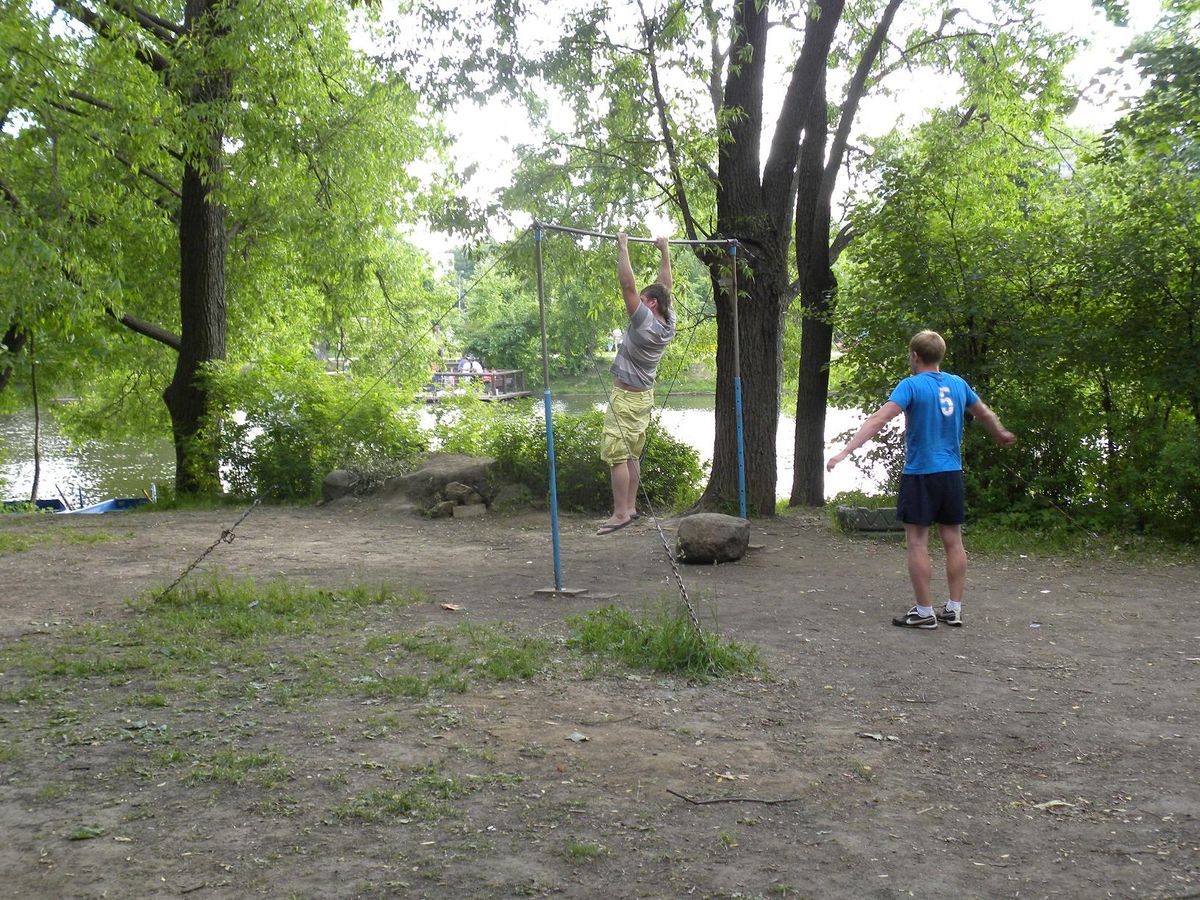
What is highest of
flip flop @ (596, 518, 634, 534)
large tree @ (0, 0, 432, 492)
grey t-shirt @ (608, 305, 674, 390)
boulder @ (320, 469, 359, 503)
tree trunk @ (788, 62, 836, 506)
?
large tree @ (0, 0, 432, 492)

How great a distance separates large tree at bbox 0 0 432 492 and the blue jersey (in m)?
7.38

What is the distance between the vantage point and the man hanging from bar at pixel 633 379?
350 inches

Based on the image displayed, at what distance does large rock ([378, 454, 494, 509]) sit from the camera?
44.0 feet

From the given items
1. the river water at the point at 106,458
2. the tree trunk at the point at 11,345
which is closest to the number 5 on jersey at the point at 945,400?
the river water at the point at 106,458

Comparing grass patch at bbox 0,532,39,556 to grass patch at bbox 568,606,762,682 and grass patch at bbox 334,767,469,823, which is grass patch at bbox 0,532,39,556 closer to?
grass patch at bbox 568,606,762,682

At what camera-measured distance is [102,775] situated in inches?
173

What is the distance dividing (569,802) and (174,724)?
2.00 meters

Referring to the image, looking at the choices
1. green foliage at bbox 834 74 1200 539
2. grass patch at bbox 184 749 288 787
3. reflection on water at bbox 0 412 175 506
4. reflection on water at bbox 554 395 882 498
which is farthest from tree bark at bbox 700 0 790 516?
reflection on water at bbox 0 412 175 506

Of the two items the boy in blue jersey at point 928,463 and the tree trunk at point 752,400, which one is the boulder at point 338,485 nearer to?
the tree trunk at point 752,400

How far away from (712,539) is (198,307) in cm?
1036

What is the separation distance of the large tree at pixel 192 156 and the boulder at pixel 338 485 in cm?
235

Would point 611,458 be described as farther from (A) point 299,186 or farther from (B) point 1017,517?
(A) point 299,186

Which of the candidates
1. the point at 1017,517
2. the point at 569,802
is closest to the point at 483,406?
the point at 1017,517

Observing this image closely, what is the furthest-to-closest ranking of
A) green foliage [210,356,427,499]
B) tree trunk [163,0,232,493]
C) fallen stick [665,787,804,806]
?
1. tree trunk [163,0,232,493]
2. green foliage [210,356,427,499]
3. fallen stick [665,787,804,806]
